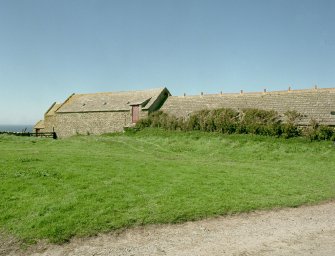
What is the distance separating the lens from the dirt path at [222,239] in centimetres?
901

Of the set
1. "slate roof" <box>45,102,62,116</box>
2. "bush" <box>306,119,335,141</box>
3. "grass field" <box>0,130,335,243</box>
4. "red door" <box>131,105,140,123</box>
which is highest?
"slate roof" <box>45,102,62,116</box>

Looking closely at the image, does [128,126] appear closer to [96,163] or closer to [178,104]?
[178,104]

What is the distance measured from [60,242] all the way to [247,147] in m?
24.8

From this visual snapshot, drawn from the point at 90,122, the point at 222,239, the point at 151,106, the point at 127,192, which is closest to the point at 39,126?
the point at 90,122

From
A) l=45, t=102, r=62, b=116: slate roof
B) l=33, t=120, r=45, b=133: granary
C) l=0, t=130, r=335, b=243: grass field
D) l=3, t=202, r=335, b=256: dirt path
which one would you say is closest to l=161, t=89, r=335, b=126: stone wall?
l=0, t=130, r=335, b=243: grass field

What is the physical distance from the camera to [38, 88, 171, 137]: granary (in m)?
52.4

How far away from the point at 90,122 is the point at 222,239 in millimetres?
49141

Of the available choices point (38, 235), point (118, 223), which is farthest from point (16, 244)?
point (118, 223)

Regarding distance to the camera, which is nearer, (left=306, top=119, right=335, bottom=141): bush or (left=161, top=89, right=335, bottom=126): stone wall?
(left=306, top=119, right=335, bottom=141): bush

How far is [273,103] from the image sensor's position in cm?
4156

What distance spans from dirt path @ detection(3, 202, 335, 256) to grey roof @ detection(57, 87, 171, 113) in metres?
40.0

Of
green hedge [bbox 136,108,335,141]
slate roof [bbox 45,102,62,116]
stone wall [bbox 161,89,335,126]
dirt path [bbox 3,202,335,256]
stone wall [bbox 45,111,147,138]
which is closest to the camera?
dirt path [bbox 3,202,335,256]

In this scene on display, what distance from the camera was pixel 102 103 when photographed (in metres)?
57.2

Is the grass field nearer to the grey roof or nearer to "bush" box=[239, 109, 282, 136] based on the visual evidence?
"bush" box=[239, 109, 282, 136]
